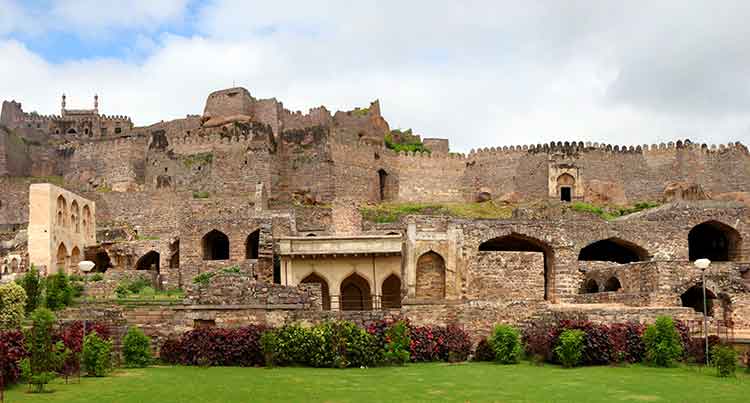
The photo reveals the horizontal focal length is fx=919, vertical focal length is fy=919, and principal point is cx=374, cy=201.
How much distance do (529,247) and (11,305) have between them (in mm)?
18966

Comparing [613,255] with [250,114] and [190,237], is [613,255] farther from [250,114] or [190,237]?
[250,114]

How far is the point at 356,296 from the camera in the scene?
110ft

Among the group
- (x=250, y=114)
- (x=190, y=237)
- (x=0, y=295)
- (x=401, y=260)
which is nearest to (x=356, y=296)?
(x=401, y=260)

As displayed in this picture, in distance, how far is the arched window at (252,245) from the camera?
36.6 meters

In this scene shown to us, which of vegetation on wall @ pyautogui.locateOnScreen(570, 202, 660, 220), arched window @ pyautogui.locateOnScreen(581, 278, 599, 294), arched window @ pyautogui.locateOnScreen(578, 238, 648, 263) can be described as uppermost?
vegetation on wall @ pyautogui.locateOnScreen(570, 202, 660, 220)

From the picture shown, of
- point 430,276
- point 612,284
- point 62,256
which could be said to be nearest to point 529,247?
point 612,284

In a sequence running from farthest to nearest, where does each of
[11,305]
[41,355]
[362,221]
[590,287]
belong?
[362,221], [590,287], [11,305], [41,355]

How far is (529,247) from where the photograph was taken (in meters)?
34.8

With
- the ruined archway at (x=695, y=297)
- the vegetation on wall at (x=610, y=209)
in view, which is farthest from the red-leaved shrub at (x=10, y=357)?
the vegetation on wall at (x=610, y=209)

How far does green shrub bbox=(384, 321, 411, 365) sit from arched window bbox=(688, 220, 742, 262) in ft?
68.3

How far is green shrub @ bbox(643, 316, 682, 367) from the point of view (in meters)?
21.6

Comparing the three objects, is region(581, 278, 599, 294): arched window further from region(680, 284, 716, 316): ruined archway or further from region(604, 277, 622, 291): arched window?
region(680, 284, 716, 316): ruined archway

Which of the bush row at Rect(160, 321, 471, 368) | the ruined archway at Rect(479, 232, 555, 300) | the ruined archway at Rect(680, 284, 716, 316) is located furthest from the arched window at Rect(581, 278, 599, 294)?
the bush row at Rect(160, 321, 471, 368)

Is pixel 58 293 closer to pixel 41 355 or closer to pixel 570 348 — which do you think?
pixel 41 355
